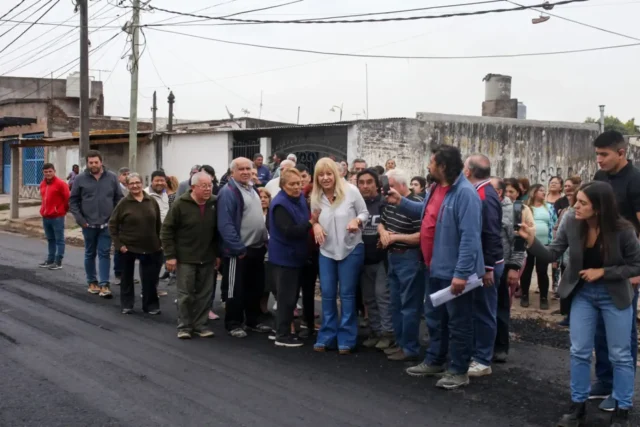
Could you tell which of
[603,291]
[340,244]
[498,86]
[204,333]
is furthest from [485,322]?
[498,86]

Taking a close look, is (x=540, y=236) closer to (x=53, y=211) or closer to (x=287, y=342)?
(x=287, y=342)

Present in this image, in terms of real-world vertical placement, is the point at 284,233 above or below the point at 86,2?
below

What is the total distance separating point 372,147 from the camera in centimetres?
1842

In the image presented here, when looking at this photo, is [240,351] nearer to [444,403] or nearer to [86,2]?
[444,403]

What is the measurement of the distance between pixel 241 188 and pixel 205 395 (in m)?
2.86

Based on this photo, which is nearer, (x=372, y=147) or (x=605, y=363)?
(x=605, y=363)

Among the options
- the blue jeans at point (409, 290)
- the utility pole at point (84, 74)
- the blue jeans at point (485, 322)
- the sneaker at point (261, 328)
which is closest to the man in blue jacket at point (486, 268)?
the blue jeans at point (485, 322)

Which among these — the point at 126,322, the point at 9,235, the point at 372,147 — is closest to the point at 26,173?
the point at 9,235

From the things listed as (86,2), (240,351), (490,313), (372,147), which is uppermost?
(86,2)

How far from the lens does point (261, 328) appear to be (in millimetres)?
8109

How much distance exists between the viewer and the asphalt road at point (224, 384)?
5.21 m

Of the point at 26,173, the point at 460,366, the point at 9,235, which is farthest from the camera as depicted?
the point at 26,173

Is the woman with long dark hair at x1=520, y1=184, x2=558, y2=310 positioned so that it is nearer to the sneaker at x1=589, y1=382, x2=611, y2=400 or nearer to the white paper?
the sneaker at x1=589, y1=382, x2=611, y2=400

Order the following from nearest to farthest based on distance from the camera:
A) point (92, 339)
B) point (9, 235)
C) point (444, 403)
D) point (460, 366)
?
point (444, 403) → point (460, 366) → point (92, 339) → point (9, 235)
